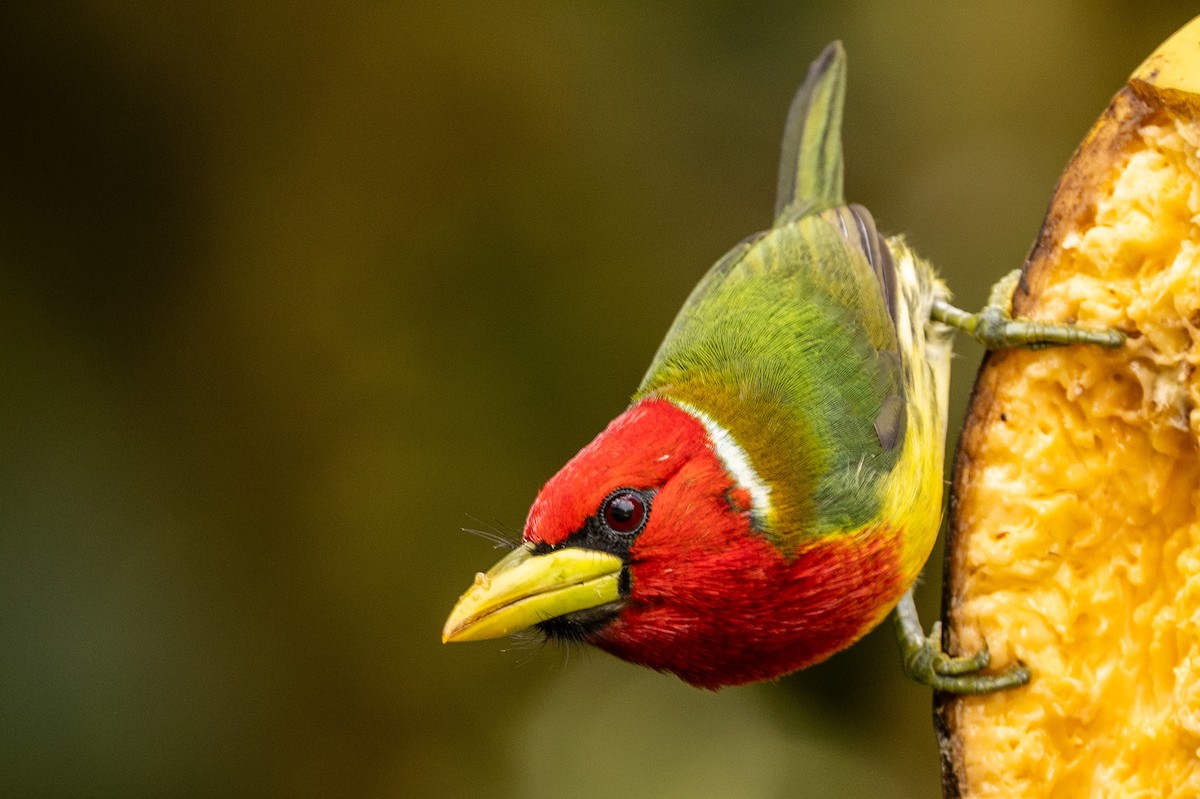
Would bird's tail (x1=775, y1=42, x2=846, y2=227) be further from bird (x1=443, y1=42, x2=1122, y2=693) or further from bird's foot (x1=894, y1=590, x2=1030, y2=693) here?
bird's foot (x1=894, y1=590, x2=1030, y2=693)

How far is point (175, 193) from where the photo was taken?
345 centimetres

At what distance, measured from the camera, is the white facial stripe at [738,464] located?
2.04m

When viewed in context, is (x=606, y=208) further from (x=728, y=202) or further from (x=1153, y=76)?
(x=1153, y=76)

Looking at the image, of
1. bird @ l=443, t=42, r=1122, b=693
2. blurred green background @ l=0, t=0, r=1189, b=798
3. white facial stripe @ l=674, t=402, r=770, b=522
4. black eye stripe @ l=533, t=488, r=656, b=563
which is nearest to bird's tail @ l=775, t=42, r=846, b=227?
blurred green background @ l=0, t=0, r=1189, b=798

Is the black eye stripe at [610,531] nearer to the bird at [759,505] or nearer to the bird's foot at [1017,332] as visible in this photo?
the bird at [759,505]

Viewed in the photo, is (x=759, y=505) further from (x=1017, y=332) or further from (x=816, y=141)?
(x=816, y=141)

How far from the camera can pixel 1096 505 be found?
6.32 feet

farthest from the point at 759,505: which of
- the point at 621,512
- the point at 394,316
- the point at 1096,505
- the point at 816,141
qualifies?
the point at 394,316

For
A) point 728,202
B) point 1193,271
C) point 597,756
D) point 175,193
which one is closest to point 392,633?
point 597,756

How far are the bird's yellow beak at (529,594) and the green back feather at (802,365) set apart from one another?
318mm

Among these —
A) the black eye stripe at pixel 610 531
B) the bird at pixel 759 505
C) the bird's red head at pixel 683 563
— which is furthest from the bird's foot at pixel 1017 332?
the black eye stripe at pixel 610 531

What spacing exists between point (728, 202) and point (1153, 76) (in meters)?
2.31

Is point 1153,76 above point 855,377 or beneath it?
above

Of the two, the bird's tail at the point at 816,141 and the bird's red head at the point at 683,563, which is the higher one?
the bird's tail at the point at 816,141
